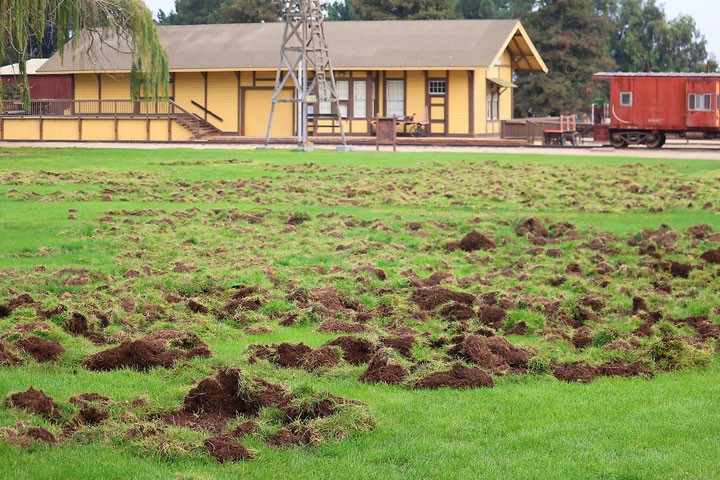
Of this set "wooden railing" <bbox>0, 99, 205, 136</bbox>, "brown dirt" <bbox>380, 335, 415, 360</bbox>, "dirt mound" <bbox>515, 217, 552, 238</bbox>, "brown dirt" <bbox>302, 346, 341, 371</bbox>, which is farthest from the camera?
"wooden railing" <bbox>0, 99, 205, 136</bbox>

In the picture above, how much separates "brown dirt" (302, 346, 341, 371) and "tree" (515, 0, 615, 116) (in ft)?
197

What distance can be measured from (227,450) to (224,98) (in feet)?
155

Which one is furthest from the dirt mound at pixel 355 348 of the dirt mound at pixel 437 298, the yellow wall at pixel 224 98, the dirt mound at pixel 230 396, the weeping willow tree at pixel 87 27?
the yellow wall at pixel 224 98

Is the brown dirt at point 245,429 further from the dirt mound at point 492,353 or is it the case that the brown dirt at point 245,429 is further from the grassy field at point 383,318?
the dirt mound at point 492,353

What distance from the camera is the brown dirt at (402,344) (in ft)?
27.8

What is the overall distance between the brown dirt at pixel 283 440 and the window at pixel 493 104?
46.0 meters

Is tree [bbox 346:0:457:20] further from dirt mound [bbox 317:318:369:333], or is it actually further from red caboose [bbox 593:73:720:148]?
dirt mound [bbox 317:318:369:333]

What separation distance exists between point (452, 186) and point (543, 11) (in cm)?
4962

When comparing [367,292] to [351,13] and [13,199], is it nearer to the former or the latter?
[13,199]

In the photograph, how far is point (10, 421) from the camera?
21.0 ft

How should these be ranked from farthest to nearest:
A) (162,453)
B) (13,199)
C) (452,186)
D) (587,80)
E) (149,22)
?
1. (587,80)
2. (149,22)
3. (452,186)
4. (13,199)
5. (162,453)

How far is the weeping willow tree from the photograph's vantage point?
22.3 metres

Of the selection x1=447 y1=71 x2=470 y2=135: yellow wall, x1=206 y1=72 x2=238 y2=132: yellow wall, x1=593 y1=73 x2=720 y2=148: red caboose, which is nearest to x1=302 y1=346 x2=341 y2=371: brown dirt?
x1=593 y1=73 x2=720 y2=148: red caboose

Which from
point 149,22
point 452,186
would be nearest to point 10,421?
point 452,186
